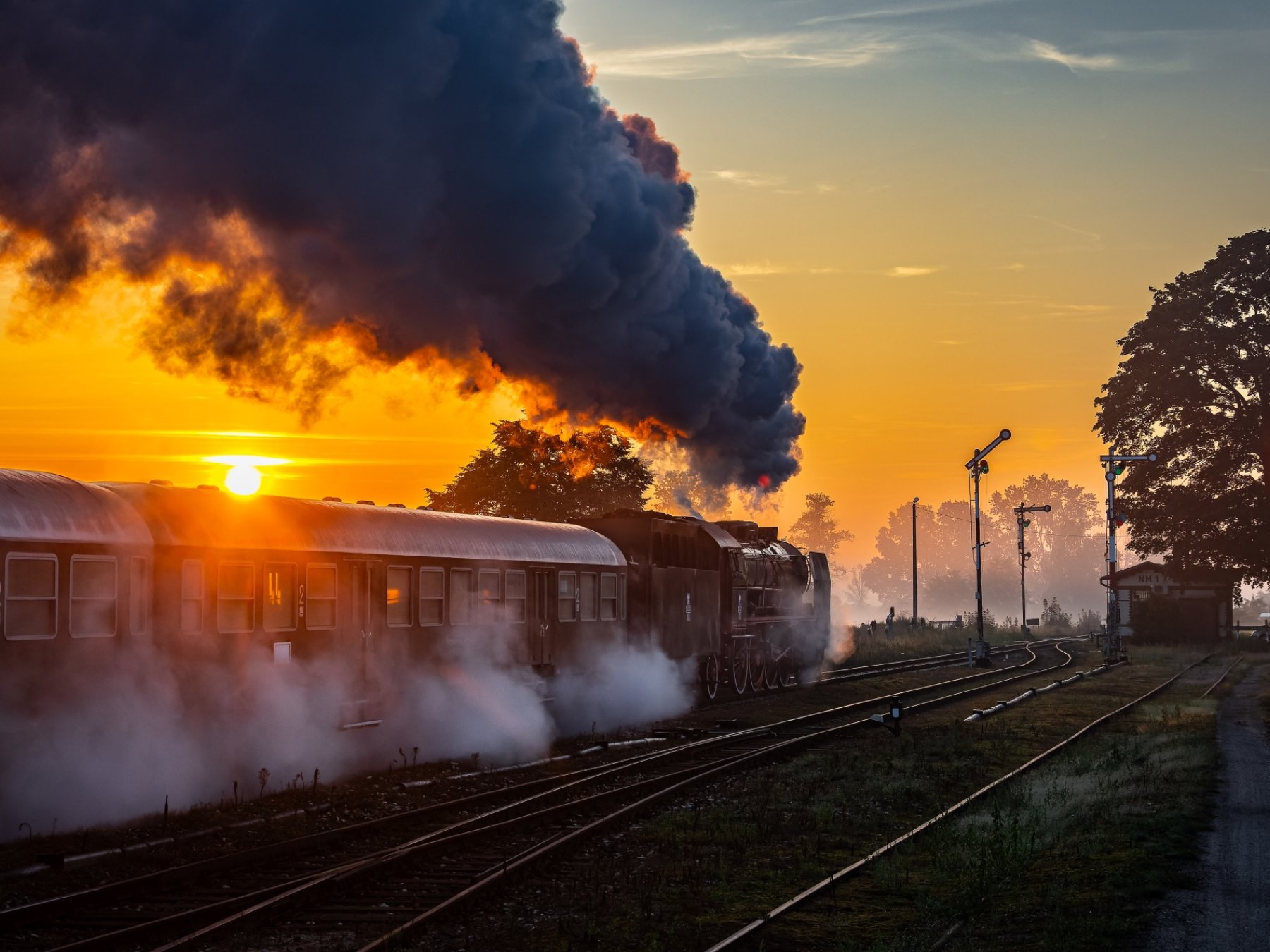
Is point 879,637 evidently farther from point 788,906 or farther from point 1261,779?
point 788,906

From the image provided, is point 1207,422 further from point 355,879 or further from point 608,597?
point 355,879

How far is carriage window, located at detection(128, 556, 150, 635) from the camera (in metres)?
14.4

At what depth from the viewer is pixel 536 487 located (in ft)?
212

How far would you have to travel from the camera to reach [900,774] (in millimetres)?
19031

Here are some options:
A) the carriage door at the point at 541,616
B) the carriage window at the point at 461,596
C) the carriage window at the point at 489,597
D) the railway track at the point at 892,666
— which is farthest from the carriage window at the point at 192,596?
the railway track at the point at 892,666

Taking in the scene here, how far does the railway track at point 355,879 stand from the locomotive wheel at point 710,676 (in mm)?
12022

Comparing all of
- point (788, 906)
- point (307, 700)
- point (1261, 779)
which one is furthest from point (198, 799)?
point (1261, 779)

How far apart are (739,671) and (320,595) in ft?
54.0

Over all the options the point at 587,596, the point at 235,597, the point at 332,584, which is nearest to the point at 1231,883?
the point at 235,597

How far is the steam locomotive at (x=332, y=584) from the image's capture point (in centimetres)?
1355

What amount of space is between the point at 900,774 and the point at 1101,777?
8.78 feet

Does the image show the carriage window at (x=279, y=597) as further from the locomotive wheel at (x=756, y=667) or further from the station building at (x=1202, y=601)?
the station building at (x=1202, y=601)

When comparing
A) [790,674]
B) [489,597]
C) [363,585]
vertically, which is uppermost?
[363,585]

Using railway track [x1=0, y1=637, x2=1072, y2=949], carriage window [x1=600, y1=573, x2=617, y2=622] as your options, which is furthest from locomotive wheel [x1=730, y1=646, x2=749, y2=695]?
railway track [x1=0, y1=637, x2=1072, y2=949]
